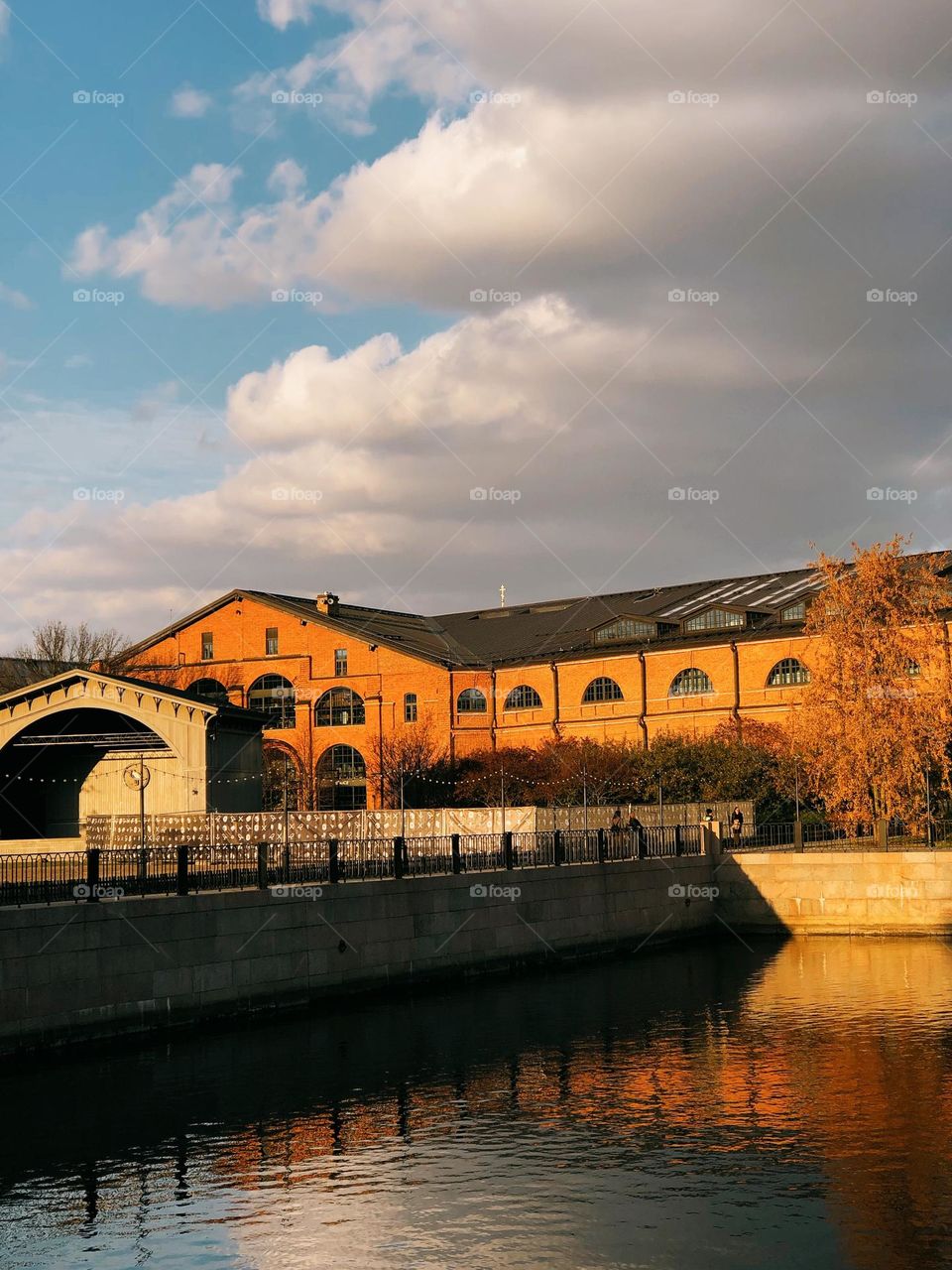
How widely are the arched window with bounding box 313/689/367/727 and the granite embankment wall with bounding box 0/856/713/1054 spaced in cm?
4213

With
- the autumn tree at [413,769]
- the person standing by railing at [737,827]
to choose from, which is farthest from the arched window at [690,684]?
the person standing by railing at [737,827]

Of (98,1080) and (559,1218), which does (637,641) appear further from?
(559,1218)

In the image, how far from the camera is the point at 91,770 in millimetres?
55500

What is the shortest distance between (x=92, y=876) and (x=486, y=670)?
56.4m

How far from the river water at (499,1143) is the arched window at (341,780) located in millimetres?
Answer: 51708

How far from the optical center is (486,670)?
267 feet

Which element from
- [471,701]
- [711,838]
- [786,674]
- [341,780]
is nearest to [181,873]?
[711,838]

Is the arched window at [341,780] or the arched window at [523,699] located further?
the arched window at [341,780]

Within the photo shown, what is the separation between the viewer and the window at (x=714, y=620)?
7244cm

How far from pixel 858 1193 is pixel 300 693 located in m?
69.6

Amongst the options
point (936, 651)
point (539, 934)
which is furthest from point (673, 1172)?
point (936, 651)

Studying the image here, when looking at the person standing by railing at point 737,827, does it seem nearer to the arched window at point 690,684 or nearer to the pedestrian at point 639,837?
the pedestrian at point 639,837

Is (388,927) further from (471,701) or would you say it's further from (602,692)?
(471,701)

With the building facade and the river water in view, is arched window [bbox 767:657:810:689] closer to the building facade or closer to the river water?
the building facade
